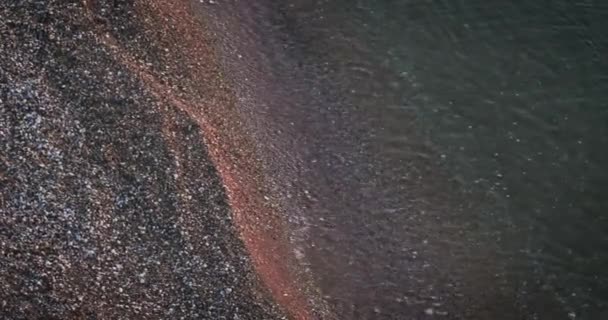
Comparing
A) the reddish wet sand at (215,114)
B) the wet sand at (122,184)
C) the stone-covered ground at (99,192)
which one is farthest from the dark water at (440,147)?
the stone-covered ground at (99,192)

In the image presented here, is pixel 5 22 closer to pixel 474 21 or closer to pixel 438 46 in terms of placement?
pixel 438 46

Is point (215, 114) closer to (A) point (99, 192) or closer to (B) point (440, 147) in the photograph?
(A) point (99, 192)

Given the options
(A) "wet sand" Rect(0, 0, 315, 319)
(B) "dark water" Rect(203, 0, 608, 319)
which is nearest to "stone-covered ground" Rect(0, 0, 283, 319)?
(A) "wet sand" Rect(0, 0, 315, 319)

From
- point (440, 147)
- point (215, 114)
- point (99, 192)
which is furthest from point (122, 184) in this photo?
point (440, 147)

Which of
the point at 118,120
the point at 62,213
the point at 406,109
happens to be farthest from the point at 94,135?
the point at 406,109

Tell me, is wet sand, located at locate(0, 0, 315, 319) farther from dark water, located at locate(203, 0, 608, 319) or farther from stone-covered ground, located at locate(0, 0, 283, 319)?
dark water, located at locate(203, 0, 608, 319)

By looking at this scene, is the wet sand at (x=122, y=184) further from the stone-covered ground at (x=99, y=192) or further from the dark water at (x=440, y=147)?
the dark water at (x=440, y=147)
